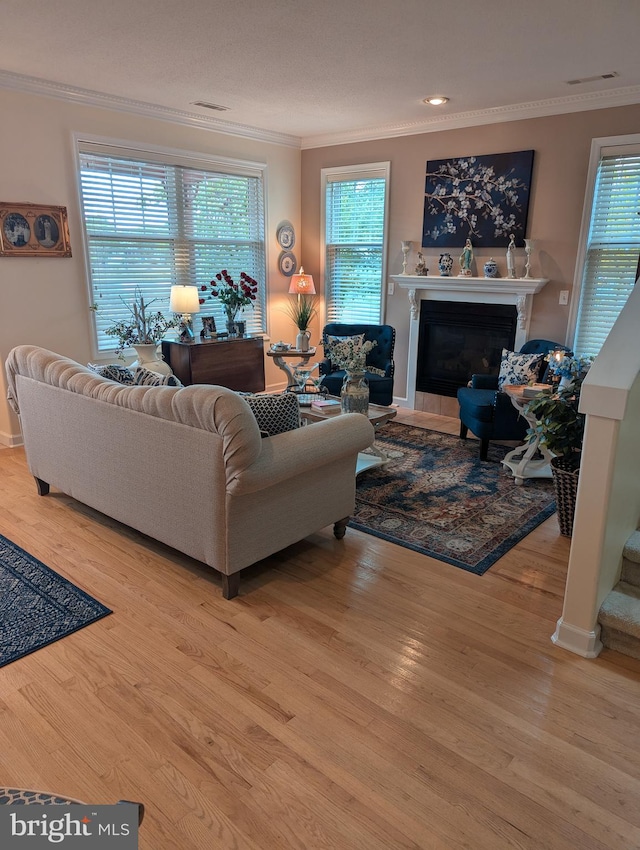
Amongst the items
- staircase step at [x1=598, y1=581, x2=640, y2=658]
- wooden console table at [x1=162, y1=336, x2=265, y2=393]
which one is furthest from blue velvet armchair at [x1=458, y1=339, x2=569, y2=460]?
wooden console table at [x1=162, y1=336, x2=265, y2=393]

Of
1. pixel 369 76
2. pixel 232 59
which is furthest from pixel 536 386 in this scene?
pixel 232 59

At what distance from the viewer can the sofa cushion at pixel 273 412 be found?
275cm

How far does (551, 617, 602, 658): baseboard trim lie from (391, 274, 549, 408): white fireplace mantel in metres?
3.38

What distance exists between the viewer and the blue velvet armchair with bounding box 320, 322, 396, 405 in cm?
518

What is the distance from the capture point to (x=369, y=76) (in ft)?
13.6

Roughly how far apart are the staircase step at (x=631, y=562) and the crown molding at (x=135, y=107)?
4949mm

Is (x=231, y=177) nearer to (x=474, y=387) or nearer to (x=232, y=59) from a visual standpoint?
(x=232, y=59)

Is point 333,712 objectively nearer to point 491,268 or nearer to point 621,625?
point 621,625

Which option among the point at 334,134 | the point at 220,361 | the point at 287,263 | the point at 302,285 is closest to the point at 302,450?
the point at 220,361

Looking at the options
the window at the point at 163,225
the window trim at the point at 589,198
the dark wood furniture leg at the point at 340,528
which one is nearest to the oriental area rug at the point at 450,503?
the dark wood furniture leg at the point at 340,528

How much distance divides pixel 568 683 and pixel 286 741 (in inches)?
43.0

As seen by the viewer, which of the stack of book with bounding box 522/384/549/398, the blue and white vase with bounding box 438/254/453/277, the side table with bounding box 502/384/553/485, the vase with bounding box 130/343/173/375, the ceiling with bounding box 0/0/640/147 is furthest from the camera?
the blue and white vase with bounding box 438/254/453/277

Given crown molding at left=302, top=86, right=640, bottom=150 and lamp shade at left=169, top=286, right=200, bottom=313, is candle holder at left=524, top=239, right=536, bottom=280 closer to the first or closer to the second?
crown molding at left=302, top=86, right=640, bottom=150

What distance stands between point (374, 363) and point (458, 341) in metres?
0.88
